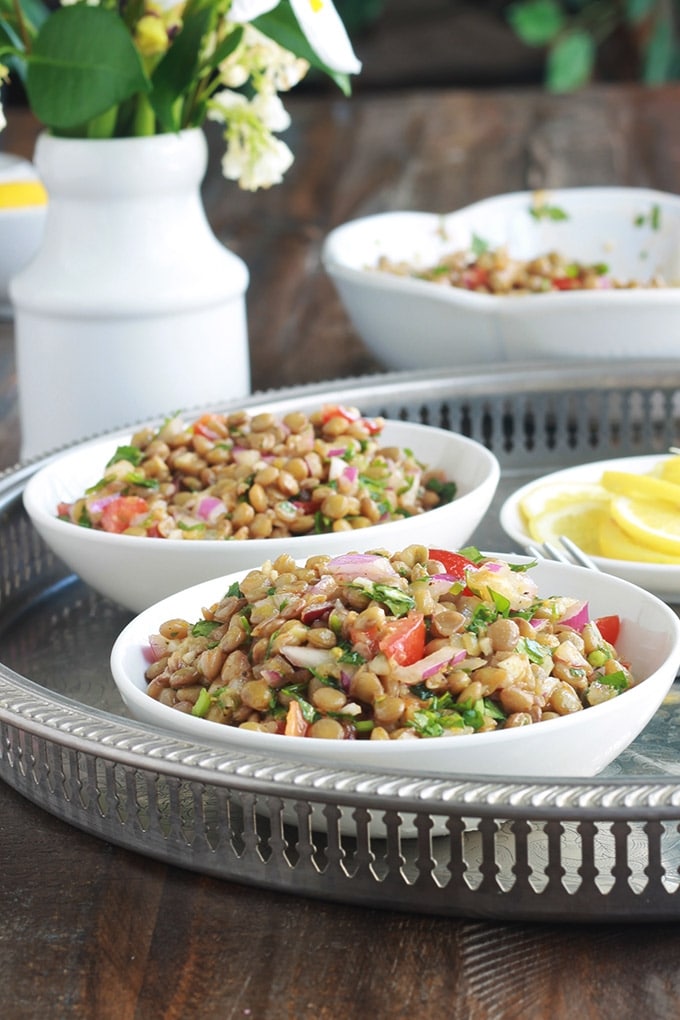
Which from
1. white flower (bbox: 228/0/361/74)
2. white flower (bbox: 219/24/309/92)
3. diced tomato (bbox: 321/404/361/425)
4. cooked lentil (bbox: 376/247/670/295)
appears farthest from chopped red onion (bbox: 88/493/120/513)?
cooked lentil (bbox: 376/247/670/295)

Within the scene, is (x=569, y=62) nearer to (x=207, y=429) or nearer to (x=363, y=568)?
(x=207, y=429)

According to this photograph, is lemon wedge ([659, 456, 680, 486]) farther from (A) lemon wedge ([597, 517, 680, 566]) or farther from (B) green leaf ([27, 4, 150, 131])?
(B) green leaf ([27, 4, 150, 131])

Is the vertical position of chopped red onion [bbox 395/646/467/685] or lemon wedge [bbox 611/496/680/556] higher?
chopped red onion [bbox 395/646/467/685]

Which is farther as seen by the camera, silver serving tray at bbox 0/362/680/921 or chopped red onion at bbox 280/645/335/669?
chopped red onion at bbox 280/645/335/669

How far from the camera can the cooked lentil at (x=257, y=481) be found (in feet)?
4.46

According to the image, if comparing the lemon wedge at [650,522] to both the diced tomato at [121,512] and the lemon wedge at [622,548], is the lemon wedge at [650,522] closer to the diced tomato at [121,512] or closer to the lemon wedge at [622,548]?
the lemon wedge at [622,548]

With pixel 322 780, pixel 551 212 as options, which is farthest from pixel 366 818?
pixel 551 212

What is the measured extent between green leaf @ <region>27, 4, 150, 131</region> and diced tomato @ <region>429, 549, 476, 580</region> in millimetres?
667

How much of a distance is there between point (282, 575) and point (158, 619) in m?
0.12

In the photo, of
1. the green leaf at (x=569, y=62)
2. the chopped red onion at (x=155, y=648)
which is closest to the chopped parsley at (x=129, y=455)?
the chopped red onion at (x=155, y=648)

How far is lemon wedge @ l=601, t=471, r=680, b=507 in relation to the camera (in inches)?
55.1

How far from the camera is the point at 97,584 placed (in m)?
1.39

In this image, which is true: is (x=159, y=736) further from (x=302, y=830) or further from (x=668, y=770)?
(x=668, y=770)

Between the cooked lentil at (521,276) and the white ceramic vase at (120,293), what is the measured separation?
42cm
